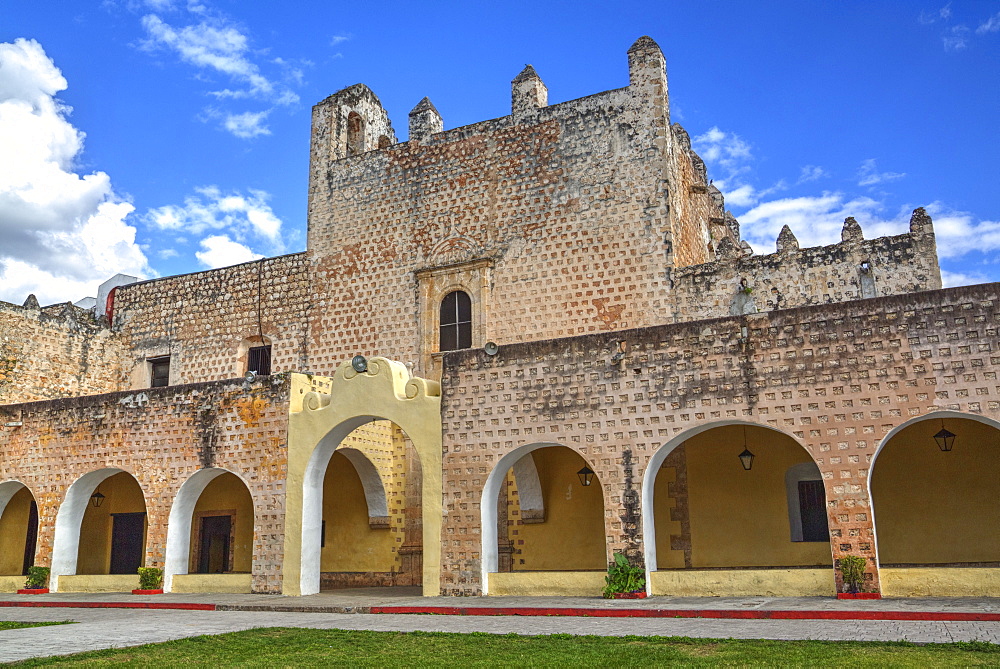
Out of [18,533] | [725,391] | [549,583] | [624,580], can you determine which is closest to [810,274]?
[725,391]

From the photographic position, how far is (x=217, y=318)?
68.4 ft

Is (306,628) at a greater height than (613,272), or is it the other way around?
(613,272)

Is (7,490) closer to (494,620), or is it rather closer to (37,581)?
(37,581)

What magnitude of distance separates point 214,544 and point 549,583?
9.69 meters

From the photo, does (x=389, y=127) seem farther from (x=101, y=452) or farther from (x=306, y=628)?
(x=306, y=628)

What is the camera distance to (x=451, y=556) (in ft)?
43.3

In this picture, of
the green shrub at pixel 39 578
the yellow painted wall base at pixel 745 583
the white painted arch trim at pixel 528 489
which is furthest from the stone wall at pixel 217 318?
the yellow painted wall base at pixel 745 583

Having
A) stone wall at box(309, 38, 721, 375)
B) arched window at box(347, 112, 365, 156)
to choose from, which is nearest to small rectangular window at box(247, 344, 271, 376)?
stone wall at box(309, 38, 721, 375)

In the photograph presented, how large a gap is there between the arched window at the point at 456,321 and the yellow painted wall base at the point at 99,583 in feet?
24.2

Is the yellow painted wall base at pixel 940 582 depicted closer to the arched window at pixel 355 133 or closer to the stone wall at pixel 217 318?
the stone wall at pixel 217 318

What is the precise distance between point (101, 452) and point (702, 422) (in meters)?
11.6

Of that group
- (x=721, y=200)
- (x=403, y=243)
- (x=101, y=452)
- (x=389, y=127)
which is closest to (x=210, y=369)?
(x=101, y=452)

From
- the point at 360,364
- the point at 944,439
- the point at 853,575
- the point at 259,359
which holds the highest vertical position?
the point at 259,359

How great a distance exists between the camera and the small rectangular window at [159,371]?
2162cm
